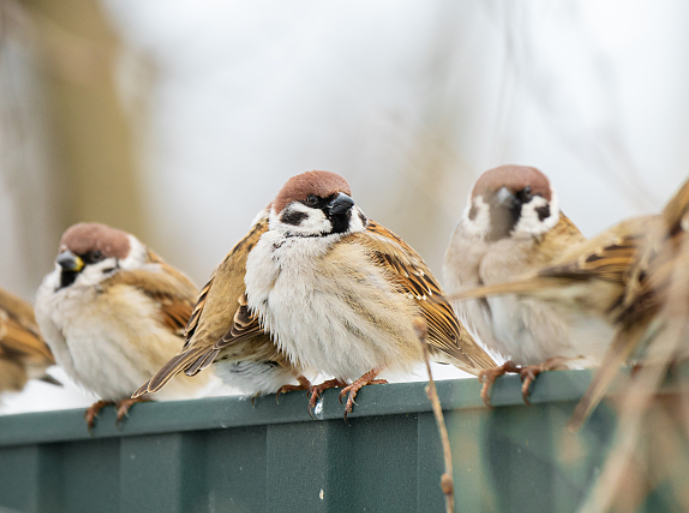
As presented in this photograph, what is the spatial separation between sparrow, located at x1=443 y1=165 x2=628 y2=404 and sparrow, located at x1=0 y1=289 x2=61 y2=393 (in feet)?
7.75

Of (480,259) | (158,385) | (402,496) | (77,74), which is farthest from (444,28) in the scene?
(77,74)

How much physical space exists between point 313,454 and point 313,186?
0.94 m

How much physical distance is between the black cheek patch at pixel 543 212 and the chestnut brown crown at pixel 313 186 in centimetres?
58

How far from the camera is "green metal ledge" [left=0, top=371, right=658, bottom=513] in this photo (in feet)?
4.90

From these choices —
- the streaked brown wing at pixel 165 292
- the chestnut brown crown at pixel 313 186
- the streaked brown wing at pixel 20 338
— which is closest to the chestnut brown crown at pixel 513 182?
the chestnut brown crown at pixel 313 186

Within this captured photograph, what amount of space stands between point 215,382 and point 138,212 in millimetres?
2783

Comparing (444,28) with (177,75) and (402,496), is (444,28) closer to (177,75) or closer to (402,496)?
(177,75)

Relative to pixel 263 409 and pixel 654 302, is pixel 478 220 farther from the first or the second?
pixel 654 302

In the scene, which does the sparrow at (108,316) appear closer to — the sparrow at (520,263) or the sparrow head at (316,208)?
the sparrow head at (316,208)

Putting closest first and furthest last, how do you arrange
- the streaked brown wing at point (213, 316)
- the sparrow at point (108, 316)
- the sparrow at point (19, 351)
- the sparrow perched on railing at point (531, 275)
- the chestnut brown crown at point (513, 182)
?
the sparrow perched on railing at point (531, 275)
the streaked brown wing at point (213, 316)
the chestnut brown crown at point (513, 182)
the sparrow at point (108, 316)
the sparrow at point (19, 351)

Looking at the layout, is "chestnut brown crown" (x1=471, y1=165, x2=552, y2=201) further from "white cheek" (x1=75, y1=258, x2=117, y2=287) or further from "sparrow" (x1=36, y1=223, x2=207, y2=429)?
"white cheek" (x1=75, y1=258, x2=117, y2=287)

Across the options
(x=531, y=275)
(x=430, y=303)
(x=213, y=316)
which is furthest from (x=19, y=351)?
(x=531, y=275)

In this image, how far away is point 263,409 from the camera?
2.11 m

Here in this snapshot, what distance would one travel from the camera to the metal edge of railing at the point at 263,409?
59.4 inches
